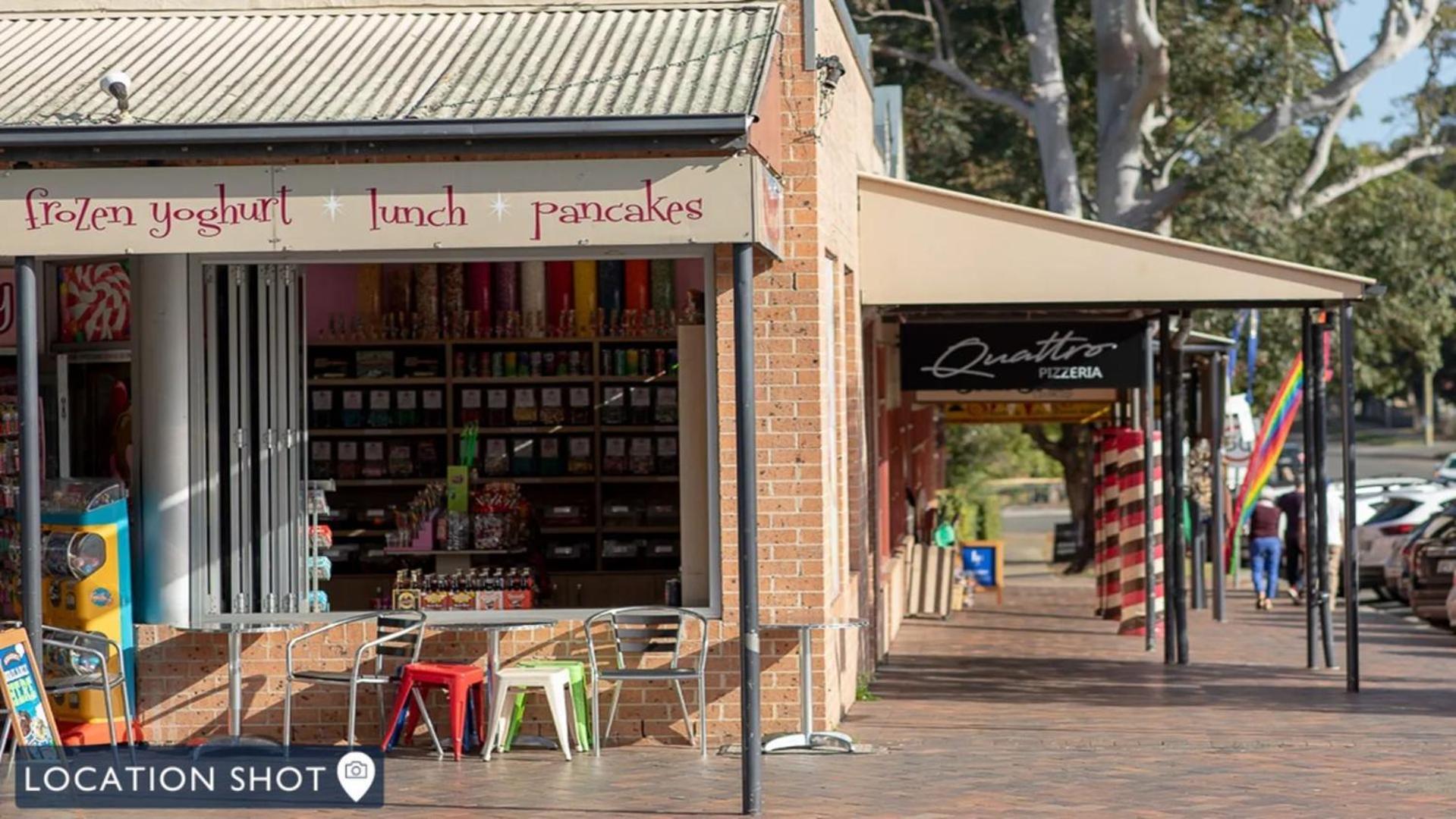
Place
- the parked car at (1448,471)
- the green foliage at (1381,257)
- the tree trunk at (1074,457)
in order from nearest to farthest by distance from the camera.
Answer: the green foliage at (1381,257)
the tree trunk at (1074,457)
the parked car at (1448,471)

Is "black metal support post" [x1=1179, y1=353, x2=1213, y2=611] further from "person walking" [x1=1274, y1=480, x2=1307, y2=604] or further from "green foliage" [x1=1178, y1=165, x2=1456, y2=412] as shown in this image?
"green foliage" [x1=1178, y1=165, x2=1456, y2=412]

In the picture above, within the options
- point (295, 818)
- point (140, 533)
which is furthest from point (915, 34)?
point (295, 818)

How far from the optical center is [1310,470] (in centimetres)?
1714

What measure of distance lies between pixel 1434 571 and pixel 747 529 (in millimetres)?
15957

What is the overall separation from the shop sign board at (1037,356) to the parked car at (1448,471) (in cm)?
2910

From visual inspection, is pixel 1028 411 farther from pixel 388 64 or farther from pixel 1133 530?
pixel 388 64

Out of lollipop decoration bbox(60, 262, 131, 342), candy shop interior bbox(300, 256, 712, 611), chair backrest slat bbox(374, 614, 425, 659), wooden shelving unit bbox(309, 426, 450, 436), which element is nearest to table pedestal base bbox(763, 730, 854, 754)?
chair backrest slat bbox(374, 614, 425, 659)

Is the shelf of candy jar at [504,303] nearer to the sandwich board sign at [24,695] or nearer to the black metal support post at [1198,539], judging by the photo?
the sandwich board sign at [24,695]

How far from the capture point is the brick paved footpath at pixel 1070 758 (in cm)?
1035

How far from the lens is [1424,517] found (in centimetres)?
2900

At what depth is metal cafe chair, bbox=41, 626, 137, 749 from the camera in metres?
11.1

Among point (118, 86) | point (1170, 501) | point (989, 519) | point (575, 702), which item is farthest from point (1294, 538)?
point (118, 86)

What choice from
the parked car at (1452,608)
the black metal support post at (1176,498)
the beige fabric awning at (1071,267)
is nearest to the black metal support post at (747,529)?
the beige fabric awning at (1071,267)

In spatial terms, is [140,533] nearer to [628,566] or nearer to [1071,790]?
[628,566]
